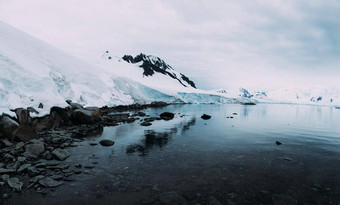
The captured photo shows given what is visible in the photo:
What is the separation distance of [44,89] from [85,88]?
46.8 ft

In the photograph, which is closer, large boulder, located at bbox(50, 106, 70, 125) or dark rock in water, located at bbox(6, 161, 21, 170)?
dark rock in water, located at bbox(6, 161, 21, 170)

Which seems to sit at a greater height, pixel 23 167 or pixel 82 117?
pixel 82 117

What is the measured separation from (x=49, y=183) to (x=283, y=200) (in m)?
7.17

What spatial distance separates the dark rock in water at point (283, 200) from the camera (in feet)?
18.3

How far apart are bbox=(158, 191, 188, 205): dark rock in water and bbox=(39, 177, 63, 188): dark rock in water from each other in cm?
335

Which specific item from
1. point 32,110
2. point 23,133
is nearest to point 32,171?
point 23,133

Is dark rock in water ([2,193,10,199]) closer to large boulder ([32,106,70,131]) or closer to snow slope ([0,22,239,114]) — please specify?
snow slope ([0,22,239,114])

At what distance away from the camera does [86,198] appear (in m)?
5.58

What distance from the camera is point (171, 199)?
5.61m

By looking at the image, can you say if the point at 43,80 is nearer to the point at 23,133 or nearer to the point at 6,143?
the point at 23,133

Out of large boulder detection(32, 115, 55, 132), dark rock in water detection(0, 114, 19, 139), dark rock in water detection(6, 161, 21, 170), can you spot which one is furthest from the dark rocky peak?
dark rock in water detection(6, 161, 21, 170)

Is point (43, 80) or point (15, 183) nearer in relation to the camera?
point (15, 183)

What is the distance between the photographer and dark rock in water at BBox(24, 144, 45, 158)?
8336 millimetres

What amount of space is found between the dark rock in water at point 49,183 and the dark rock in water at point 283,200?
6636mm
